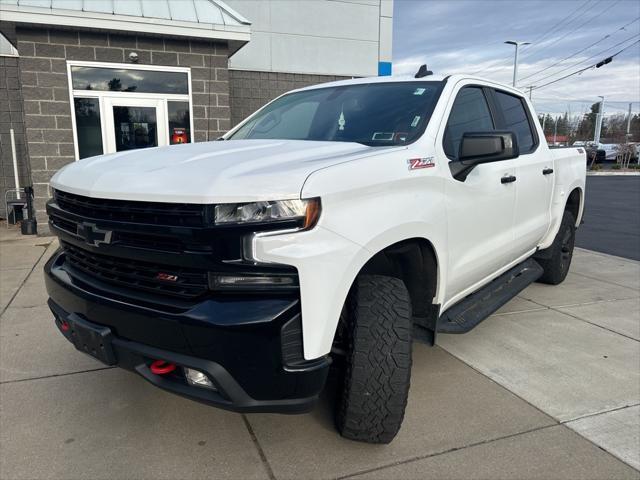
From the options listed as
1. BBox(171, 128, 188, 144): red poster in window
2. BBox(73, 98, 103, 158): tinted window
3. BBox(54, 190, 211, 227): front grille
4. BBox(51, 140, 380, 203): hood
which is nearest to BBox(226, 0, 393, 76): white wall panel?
BBox(171, 128, 188, 144): red poster in window

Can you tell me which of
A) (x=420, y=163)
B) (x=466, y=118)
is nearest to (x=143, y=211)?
(x=420, y=163)

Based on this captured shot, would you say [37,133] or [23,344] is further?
[37,133]

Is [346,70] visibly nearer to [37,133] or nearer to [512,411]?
[37,133]

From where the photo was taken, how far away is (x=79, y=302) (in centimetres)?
240

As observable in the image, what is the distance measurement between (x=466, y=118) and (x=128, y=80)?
24.2 feet

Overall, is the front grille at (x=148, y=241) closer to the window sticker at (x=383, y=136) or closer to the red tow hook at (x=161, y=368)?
the red tow hook at (x=161, y=368)

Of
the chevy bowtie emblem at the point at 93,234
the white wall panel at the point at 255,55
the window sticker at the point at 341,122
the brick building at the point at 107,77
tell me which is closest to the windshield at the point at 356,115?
the window sticker at the point at 341,122

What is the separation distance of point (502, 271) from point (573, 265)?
342 centimetres

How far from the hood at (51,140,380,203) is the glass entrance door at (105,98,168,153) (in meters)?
6.80

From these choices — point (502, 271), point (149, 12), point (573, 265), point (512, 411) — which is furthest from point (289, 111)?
point (149, 12)

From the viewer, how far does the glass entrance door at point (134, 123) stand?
901 cm

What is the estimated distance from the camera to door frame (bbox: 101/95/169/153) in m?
8.94

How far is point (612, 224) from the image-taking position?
10.7 m

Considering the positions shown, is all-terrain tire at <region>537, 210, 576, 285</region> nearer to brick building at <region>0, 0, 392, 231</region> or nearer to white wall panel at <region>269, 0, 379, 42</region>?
brick building at <region>0, 0, 392, 231</region>
